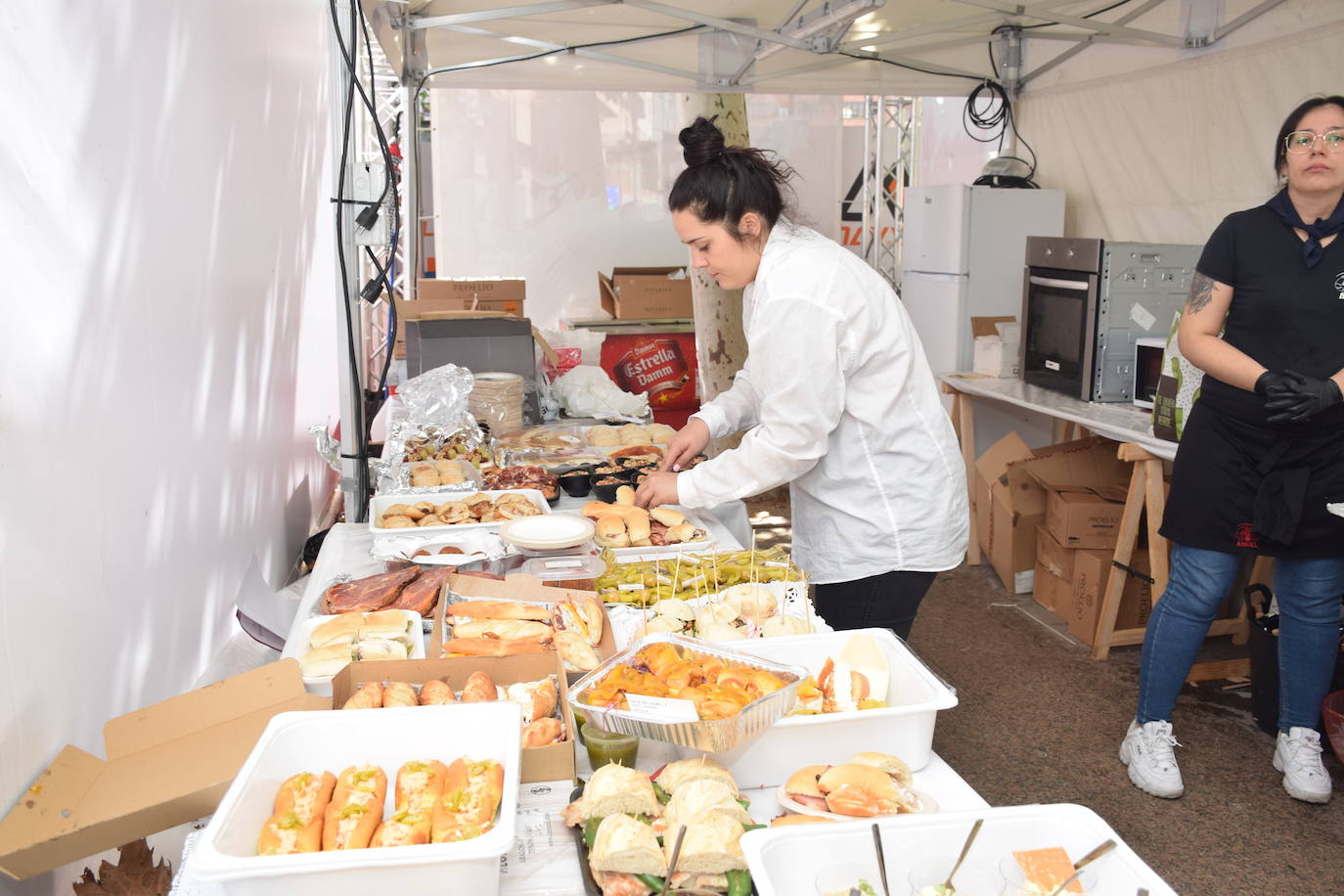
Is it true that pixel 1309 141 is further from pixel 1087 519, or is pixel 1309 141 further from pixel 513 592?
pixel 513 592

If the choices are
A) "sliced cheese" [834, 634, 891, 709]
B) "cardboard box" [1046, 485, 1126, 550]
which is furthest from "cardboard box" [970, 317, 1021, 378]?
"sliced cheese" [834, 634, 891, 709]

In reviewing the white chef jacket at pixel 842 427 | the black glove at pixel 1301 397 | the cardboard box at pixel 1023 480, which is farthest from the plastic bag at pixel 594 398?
the black glove at pixel 1301 397

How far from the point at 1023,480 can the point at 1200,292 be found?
214cm

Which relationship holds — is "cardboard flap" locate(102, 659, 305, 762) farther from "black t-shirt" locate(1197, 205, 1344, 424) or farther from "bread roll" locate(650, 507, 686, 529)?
"black t-shirt" locate(1197, 205, 1344, 424)

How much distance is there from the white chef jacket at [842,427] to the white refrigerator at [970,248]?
3728 mm

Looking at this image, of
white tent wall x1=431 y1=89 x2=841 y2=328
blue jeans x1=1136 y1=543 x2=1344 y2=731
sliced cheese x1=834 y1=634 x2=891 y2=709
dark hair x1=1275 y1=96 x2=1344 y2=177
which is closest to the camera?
sliced cheese x1=834 y1=634 x2=891 y2=709

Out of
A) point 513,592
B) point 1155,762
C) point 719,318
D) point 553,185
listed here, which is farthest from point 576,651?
point 553,185

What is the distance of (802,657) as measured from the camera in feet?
5.68

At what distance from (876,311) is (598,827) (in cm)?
146

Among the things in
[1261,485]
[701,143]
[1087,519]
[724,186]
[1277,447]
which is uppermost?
[701,143]

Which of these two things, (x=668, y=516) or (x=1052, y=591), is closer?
(x=668, y=516)

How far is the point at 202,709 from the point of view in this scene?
1.59m

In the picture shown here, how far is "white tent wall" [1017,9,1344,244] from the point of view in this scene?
449 centimetres

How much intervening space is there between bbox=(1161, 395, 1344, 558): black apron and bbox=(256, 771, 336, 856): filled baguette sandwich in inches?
109
